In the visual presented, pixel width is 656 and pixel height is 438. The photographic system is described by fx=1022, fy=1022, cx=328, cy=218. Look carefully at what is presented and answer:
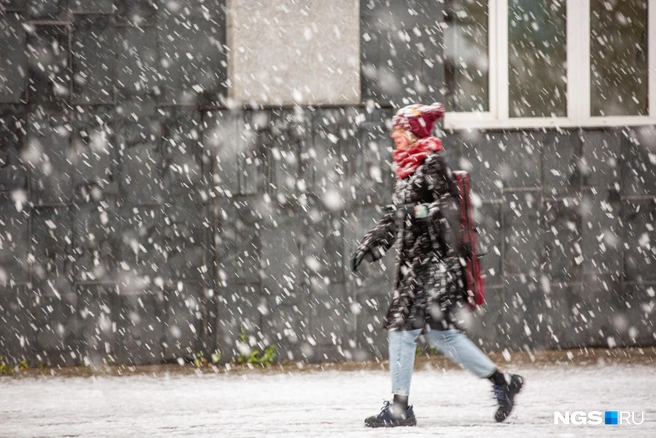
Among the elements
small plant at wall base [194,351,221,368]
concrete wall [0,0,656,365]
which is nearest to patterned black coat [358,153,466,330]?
concrete wall [0,0,656,365]

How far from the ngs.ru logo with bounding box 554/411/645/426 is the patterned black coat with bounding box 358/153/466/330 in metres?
0.98

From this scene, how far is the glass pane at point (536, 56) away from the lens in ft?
30.1

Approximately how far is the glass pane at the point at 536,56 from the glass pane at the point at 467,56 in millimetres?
252

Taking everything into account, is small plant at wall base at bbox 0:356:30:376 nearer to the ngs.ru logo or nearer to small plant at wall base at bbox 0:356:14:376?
small plant at wall base at bbox 0:356:14:376

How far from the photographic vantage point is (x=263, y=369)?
27.7ft

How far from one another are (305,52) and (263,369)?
265 centimetres

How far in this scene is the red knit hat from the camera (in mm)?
6199

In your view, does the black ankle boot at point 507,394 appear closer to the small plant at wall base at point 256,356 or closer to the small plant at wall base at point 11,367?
the small plant at wall base at point 256,356

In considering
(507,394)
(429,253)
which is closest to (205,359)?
(429,253)

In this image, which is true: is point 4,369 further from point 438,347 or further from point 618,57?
point 618,57

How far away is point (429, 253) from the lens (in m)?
6.17

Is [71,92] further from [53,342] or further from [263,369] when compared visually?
[263,369]

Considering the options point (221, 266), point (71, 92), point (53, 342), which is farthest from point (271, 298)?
point (71, 92)

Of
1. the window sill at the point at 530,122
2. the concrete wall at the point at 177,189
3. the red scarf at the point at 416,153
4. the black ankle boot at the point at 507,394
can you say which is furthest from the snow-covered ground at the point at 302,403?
the window sill at the point at 530,122
